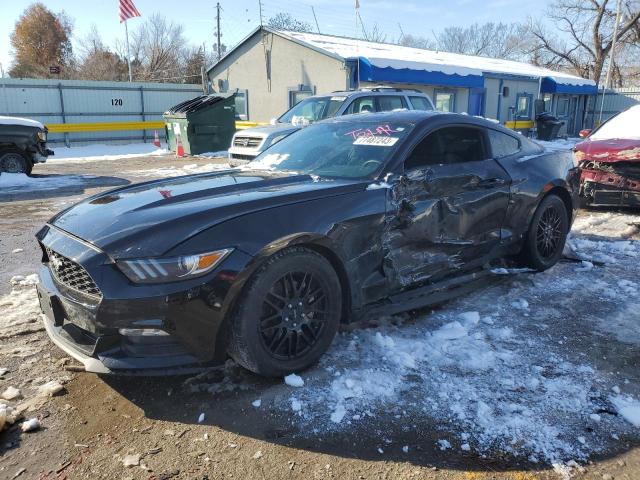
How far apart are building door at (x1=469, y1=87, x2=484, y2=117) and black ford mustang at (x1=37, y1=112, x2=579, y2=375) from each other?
675 inches

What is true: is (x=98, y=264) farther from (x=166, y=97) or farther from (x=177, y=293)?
(x=166, y=97)

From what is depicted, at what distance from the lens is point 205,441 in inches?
101

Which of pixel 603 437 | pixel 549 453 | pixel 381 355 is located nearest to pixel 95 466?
pixel 381 355

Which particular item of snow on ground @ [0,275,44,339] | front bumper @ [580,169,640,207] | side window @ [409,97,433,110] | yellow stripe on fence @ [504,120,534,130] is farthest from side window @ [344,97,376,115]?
yellow stripe on fence @ [504,120,534,130]

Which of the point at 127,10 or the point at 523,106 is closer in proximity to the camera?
the point at 127,10

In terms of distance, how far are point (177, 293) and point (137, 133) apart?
22185 mm

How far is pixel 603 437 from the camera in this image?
260 cm

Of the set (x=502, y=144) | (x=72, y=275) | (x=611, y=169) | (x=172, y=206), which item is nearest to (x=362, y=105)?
(x=611, y=169)

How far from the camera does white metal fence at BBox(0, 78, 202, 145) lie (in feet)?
65.8

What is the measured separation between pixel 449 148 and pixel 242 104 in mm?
18075

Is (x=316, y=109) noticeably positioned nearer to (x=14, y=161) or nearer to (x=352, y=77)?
(x=352, y=77)

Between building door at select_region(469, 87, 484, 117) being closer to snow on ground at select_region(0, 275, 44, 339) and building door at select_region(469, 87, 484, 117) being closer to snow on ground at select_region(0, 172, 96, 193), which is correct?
snow on ground at select_region(0, 172, 96, 193)

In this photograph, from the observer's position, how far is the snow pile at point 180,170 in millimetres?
12758

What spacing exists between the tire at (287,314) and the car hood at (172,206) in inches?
14.9
